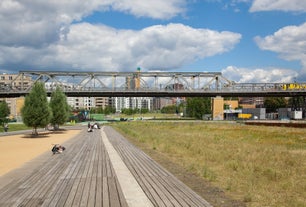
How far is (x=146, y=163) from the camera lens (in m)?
16.4

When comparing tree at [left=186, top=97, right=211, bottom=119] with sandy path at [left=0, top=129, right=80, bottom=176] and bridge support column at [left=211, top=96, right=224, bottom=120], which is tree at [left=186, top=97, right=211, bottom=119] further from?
sandy path at [left=0, top=129, right=80, bottom=176]

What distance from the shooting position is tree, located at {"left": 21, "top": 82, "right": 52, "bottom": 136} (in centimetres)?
4306

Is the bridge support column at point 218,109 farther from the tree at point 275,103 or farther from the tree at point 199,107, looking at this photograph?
the tree at point 275,103

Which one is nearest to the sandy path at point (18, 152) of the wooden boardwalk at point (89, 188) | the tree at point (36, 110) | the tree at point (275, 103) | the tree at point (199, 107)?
→ the wooden boardwalk at point (89, 188)

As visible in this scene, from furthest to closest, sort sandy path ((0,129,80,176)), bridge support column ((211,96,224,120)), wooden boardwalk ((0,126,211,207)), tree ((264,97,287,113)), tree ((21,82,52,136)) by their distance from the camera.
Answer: tree ((264,97,287,113)), bridge support column ((211,96,224,120)), tree ((21,82,52,136)), sandy path ((0,129,80,176)), wooden boardwalk ((0,126,211,207))

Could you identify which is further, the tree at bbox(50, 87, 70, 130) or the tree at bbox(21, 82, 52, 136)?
the tree at bbox(50, 87, 70, 130)

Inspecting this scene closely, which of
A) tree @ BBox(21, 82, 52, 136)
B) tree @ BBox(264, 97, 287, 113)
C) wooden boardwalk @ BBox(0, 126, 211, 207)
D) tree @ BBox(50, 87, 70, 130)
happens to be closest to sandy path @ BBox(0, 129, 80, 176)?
wooden boardwalk @ BBox(0, 126, 211, 207)

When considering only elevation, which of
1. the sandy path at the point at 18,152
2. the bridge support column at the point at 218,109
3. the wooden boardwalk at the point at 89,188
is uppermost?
the bridge support column at the point at 218,109

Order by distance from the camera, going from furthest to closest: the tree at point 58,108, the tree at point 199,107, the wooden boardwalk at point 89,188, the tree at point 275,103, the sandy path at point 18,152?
the tree at point 275,103 < the tree at point 199,107 < the tree at point 58,108 < the sandy path at point 18,152 < the wooden boardwalk at point 89,188

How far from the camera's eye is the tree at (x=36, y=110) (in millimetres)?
43062

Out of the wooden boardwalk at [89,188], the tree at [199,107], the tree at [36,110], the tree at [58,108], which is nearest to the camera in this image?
the wooden boardwalk at [89,188]

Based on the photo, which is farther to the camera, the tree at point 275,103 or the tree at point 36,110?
the tree at point 275,103

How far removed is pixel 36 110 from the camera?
1697 inches

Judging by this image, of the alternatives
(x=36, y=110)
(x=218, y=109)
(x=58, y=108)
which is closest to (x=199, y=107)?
(x=218, y=109)
